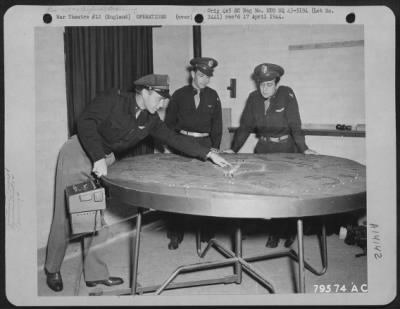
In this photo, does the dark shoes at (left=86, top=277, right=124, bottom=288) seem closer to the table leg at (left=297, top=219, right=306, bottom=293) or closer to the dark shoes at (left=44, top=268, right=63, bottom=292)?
the dark shoes at (left=44, top=268, right=63, bottom=292)

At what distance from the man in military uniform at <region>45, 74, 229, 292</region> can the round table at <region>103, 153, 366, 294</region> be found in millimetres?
118

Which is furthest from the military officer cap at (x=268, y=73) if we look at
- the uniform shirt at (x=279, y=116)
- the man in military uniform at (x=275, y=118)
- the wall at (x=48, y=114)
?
the wall at (x=48, y=114)

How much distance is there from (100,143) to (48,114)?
0.60 meters

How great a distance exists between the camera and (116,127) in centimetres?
223

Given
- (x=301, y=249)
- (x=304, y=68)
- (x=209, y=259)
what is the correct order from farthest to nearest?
(x=304, y=68)
(x=209, y=259)
(x=301, y=249)

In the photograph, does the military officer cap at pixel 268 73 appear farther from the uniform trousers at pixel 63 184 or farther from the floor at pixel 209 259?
the uniform trousers at pixel 63 184

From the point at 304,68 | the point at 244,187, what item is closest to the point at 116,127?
the point at 244,187

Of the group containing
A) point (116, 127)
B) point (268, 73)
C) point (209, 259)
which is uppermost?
point (268, 73)

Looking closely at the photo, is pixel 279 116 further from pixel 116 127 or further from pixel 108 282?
pixel 108 282

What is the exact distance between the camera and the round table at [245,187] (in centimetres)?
159

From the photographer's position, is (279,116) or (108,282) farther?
(279,116)

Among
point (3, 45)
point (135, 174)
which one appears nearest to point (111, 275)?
point (135, 174)

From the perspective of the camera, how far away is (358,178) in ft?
6.24

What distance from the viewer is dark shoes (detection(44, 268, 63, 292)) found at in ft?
7.32
